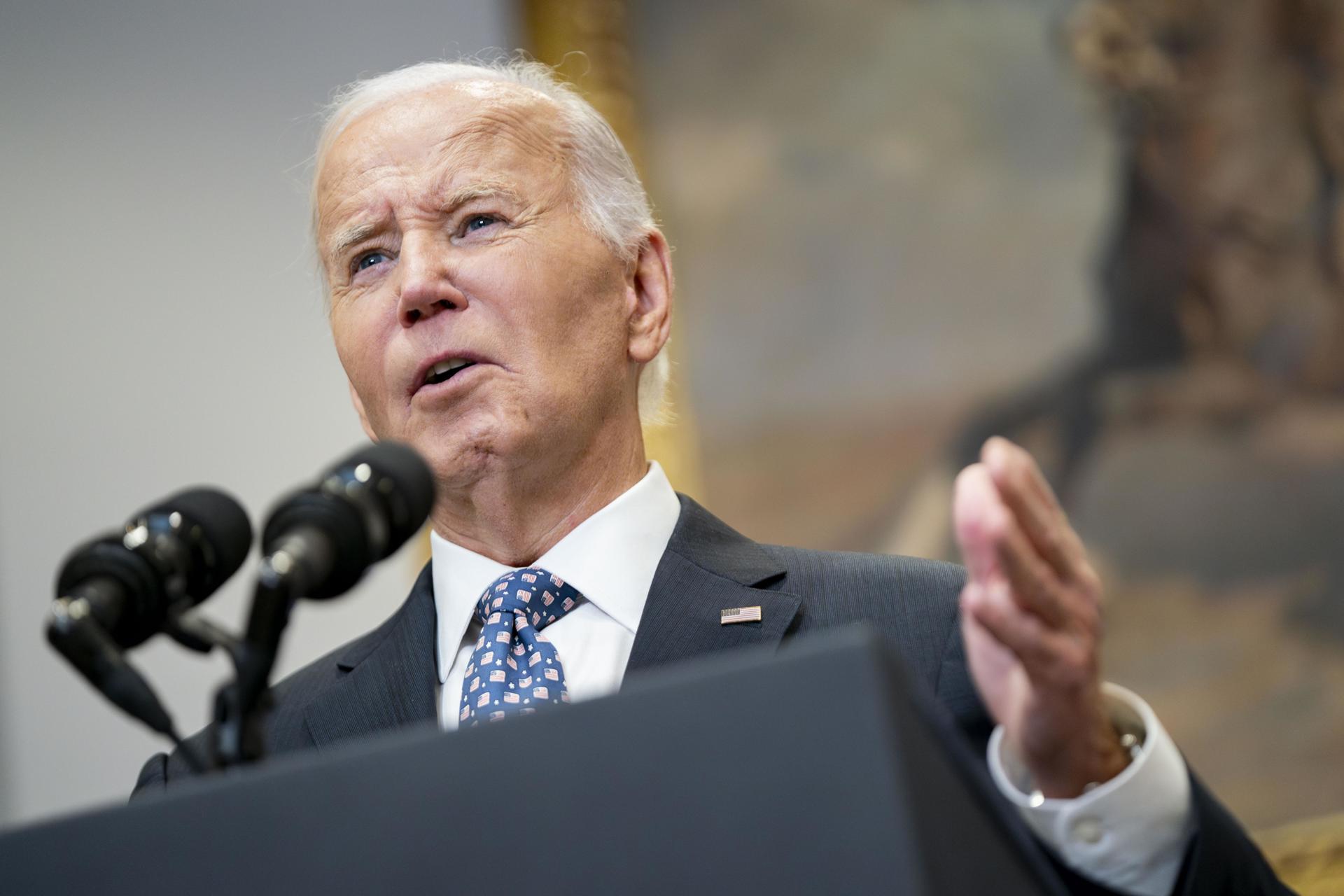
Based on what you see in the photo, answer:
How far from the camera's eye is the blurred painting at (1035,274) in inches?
152

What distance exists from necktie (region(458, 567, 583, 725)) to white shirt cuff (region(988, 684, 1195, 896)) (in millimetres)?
756

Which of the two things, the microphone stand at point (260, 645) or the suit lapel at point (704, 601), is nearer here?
the microphone stand at point (260, 645)

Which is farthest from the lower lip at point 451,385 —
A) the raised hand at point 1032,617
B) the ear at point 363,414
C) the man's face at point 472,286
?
the raised hand at point 1032,617

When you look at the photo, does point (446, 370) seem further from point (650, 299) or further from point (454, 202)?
point (650, 299)

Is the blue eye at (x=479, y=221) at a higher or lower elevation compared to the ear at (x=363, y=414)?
higher

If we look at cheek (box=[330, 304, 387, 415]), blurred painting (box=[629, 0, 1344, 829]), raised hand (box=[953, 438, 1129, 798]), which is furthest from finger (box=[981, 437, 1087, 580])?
blurred painting (box=[629, 0, 1344, 829])

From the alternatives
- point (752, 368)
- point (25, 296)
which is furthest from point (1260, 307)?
point (25, 296)

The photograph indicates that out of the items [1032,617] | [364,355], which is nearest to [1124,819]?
[1032,617]

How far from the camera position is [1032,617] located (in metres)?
1.11

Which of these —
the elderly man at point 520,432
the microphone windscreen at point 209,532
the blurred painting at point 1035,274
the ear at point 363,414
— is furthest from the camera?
the blurred painting at point 1035,274

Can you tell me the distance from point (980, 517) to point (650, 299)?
1.38 meters

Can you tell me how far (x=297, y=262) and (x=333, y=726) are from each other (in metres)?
1.97

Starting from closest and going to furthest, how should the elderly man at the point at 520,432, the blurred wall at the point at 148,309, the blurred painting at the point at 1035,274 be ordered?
the elderly man at the point at 520,432
the blurred wall at the point at 148,309
the blurred painting at the point at 1035,274

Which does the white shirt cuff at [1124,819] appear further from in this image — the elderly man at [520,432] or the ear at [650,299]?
the ear at [650,299]
